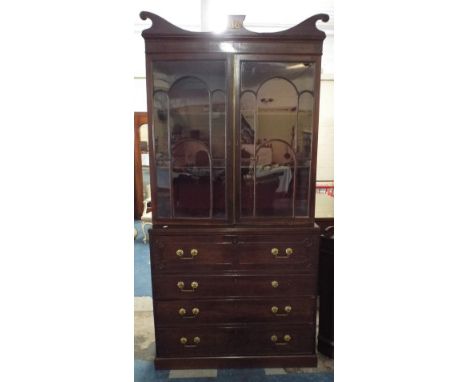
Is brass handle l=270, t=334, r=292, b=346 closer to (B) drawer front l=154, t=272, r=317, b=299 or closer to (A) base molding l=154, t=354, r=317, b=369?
(A) base molding l=154, t=354, r=317, b=369

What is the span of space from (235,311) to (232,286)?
0.51 feet

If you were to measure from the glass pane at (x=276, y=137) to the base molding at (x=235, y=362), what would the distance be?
2.85 ft

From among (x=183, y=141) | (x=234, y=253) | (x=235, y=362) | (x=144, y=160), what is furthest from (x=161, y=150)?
(x=144, y=160)

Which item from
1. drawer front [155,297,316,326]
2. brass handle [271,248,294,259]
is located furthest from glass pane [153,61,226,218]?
drawer front [155,297,316,326]

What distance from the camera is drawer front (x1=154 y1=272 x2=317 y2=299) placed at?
162 cm

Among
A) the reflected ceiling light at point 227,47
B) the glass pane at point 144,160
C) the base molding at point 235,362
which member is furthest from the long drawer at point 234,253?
the glass pane at point 144,160

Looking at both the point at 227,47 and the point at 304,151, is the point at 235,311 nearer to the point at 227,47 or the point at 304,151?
the point at 304,151

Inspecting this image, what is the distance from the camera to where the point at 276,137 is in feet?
5.24

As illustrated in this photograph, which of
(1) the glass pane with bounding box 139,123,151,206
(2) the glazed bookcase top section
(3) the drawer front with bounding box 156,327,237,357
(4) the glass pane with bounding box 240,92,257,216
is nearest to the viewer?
(2) the glazed bookcase top section
